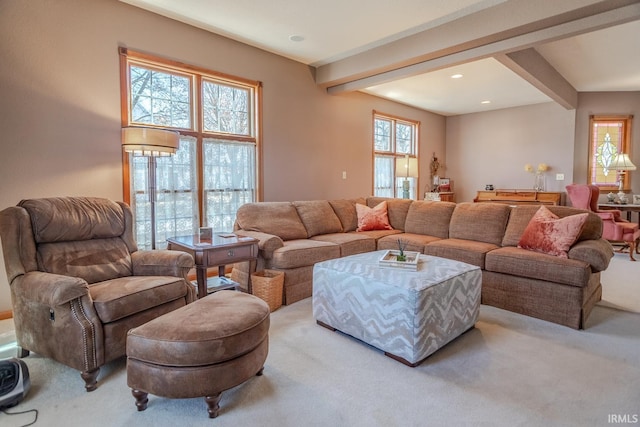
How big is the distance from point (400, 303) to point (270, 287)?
1.30 metres

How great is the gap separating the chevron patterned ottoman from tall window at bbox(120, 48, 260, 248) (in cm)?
184

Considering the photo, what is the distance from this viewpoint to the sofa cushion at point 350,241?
12.4ft

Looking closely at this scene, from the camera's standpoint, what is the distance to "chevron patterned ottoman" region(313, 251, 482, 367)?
212 centimetres

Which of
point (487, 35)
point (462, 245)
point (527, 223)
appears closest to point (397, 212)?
point (462, 245)

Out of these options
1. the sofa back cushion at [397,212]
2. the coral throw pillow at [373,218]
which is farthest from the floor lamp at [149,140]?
the sofa back cushion at [397,212]

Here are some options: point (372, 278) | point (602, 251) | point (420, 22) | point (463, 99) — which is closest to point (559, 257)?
point (602, 251)

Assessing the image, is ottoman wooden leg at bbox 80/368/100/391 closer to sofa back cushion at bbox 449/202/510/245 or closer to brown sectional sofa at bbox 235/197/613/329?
brown sectional sofa at bbox 235/197/613/329

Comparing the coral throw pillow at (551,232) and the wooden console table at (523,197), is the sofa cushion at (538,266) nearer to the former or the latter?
the coral throw pillow at (551,232)

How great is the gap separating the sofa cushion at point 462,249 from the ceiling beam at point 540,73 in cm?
188

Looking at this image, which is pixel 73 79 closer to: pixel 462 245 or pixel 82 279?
pixel 82 279

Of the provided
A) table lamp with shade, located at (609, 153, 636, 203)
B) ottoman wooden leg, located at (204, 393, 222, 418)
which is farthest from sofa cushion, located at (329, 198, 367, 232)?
table lamp with shade, located at (609, 153, 636, 203)

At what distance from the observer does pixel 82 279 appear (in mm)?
2045

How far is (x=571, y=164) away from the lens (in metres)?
6.43

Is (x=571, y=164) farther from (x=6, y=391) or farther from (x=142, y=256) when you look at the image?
(x=6, y=391)
